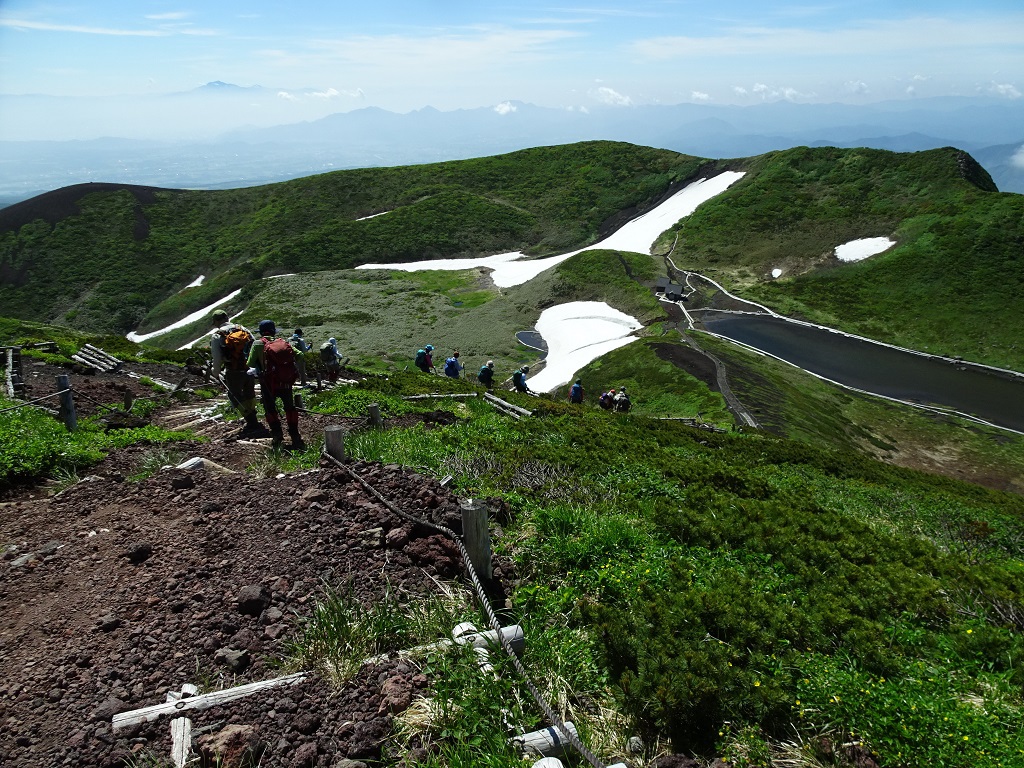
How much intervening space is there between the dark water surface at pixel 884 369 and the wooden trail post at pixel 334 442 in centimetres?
4518

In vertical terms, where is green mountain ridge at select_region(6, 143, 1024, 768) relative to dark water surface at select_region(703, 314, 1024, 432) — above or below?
above

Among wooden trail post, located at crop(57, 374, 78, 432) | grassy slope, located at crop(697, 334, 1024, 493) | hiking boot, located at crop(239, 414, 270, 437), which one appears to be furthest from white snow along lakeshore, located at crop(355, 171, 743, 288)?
wooden trail post, located at crop(57, 374, 78, 432)

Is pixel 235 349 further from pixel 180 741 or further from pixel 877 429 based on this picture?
pixel 877 429

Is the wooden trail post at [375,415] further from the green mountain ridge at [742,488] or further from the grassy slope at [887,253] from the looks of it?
the grassy slope at [887,253]

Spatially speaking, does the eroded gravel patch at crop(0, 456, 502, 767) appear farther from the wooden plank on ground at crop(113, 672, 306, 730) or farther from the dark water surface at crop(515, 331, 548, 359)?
the dark water surface at crop(515, 331, 548, 359)

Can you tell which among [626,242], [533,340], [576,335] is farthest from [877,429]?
[626,242]

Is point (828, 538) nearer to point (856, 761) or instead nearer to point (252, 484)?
point (856, 761)

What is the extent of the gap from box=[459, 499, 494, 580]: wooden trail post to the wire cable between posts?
0.09 meters

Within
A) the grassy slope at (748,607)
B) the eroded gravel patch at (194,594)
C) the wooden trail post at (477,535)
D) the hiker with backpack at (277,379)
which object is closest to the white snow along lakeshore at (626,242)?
the hiker with backpack at (277,379)

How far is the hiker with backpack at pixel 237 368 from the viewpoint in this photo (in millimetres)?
14031

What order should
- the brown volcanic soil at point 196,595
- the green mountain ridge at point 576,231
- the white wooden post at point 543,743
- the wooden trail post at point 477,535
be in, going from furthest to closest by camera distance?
the green mountain ridge at point 576,231, the wooden trail post at point 477,535, the brown volcanic soil at point 196,595, the white wooden post at point 543,743

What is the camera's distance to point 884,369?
4881cm

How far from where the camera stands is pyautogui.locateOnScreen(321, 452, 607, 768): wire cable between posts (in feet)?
15.0

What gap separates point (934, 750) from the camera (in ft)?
15.5
